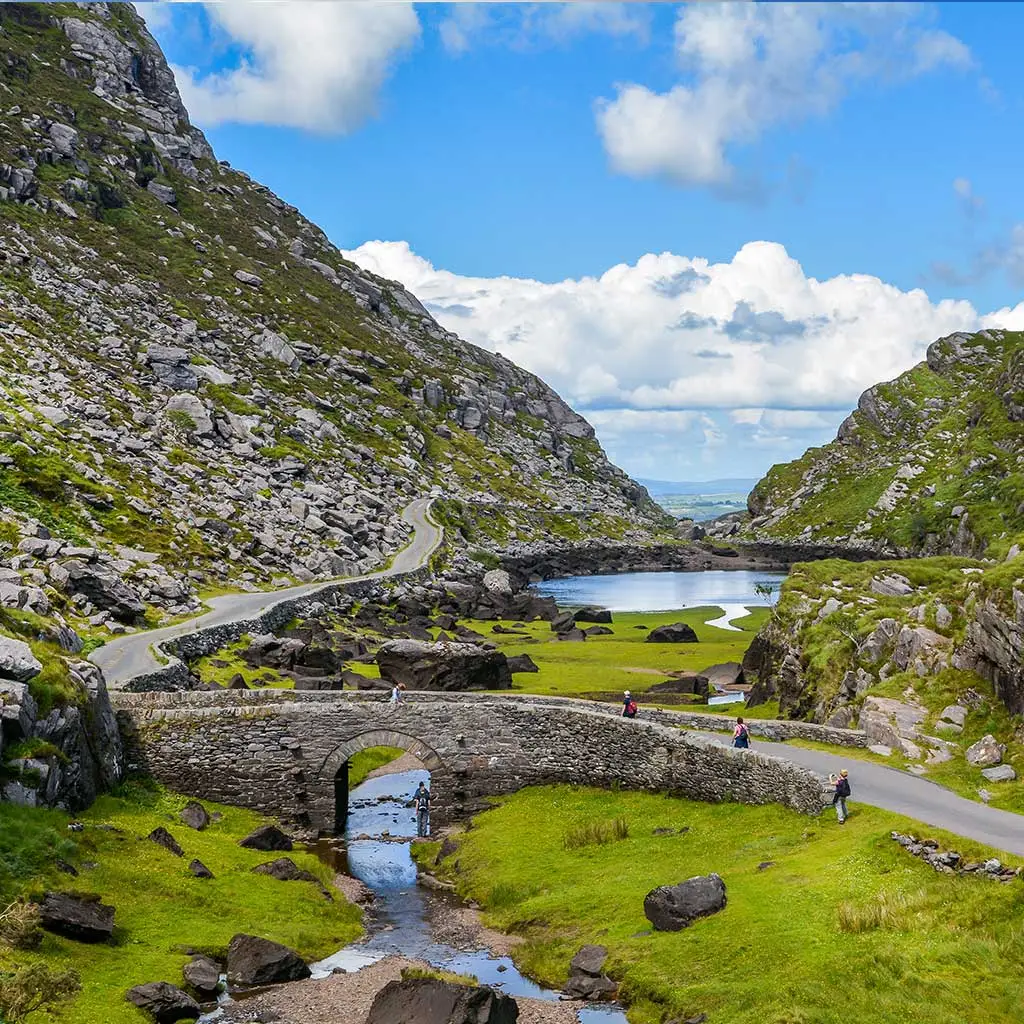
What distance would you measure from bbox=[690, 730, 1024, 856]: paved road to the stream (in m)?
11.8

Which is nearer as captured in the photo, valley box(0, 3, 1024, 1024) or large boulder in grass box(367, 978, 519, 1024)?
large boulder in grass box(367, 978, 519, 1024)

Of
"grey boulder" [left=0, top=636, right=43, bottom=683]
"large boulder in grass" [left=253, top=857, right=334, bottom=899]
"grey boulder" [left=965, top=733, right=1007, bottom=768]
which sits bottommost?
"large boulder in grass" [left=253, top=857, right=334, bottom=899]

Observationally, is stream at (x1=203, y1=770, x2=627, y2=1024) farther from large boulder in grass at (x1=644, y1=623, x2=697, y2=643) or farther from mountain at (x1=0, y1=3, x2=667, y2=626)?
large boulder in grass at (x1=644, y1=623, x2=697, y2=643)

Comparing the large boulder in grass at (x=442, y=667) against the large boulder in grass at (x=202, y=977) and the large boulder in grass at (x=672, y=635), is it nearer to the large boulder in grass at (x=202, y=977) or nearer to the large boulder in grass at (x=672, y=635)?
the large boulder in grass at (x=672, y=635)

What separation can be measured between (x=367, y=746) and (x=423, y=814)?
4519mm

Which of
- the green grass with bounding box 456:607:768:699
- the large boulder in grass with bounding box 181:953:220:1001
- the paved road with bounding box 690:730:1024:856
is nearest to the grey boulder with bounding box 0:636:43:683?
the large boulder in grass with bounding box 181:953:220:1001

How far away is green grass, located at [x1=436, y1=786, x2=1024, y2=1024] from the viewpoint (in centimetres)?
2316

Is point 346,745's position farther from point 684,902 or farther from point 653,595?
point 653,595

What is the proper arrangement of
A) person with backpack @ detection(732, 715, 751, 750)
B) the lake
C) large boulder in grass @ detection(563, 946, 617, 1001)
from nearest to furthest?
large boulder in grass @ detection(563, 946, 617, 1001)
person with backpack @ detection(732, 715, 751, 750)
the lake

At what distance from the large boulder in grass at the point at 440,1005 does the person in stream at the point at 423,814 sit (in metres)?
23.8

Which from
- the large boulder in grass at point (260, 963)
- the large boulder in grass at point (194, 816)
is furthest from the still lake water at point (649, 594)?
the large boulder in grass at point (260, 963)

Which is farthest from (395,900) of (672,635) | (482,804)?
(672,635)

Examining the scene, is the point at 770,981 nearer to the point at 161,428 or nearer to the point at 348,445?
the point at 161,428

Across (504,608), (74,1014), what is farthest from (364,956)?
(504,608)
